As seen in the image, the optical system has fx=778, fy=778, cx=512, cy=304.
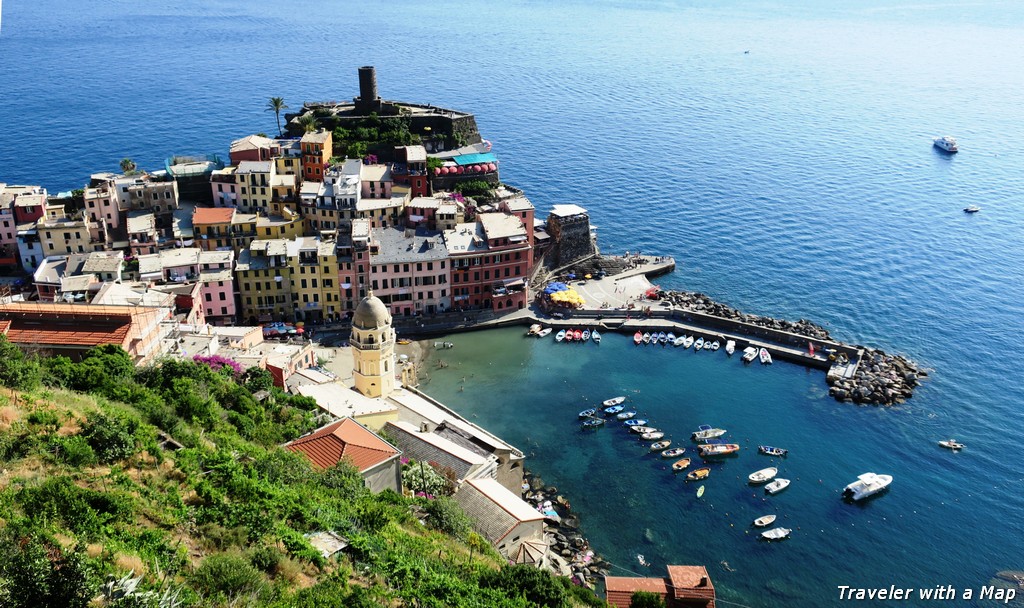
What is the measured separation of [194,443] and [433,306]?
48.9 metres

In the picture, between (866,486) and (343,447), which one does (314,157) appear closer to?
(343,447)

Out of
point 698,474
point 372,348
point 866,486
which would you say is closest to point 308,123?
point 372,348

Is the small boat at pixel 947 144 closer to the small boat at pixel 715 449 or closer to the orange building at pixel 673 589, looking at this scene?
the small boat at pixel 715 449

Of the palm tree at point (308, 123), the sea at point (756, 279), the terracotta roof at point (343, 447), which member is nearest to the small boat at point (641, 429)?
the sea at point (756, 279)

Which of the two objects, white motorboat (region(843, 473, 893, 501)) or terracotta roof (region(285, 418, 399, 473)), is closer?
terracotta roof (region(285, 418, 399, 473))

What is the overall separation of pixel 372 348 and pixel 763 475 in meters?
32.0

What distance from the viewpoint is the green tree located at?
133ft

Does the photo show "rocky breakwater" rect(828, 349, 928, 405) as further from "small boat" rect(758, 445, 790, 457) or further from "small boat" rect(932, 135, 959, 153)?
"small boat" rect(932, 135, 959, 153)

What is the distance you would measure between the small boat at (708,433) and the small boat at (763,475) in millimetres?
5370

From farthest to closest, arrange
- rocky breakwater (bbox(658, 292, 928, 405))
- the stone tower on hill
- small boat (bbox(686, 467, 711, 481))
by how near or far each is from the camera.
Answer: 1. rocky breakwater (bbox(658, 292, 928, 405))
2. small boat (bbox(686, 467, 711, 481))
3. the stone tower on hill

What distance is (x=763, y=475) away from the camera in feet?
200

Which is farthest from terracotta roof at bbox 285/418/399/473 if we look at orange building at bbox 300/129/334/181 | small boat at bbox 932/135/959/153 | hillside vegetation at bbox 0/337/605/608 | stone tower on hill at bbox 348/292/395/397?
small boat at bbox 932/135/959/153

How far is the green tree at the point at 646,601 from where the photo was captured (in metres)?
40.4

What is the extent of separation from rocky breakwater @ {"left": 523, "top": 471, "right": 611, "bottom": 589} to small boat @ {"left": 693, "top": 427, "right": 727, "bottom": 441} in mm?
14002
